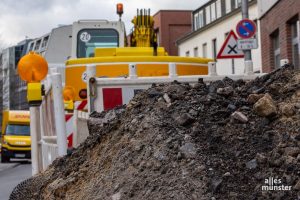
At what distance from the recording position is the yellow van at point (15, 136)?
108ft

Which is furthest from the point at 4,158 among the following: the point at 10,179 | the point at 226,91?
the point at 226,91

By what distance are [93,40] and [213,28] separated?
3501 cm

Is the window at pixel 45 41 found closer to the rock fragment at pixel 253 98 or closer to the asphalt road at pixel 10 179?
the asphalt road at pixel 10 179

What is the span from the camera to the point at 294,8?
22.4 meters

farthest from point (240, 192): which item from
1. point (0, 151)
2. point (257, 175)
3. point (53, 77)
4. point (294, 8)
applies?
point (0, 151)

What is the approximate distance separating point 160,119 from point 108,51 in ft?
20.6

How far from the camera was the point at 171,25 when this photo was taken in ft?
217

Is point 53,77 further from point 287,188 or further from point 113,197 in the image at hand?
point 287,188

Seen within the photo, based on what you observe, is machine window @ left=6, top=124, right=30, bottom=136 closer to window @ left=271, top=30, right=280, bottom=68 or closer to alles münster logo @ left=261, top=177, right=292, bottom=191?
window @ left=271, top=30, right=280, bottom=68

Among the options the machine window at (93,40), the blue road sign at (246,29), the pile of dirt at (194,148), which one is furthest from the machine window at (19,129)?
the pile of dirt at (194,148)

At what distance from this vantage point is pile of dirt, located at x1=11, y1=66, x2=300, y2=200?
4.70 meters

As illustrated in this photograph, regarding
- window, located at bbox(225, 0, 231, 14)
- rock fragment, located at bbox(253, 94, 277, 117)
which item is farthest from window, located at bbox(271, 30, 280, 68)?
window, located at bbox(225, 0, 231, 14)

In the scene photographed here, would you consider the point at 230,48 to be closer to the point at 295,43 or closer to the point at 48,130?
the point at 295,43

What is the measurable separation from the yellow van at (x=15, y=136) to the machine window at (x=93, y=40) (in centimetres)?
1801
